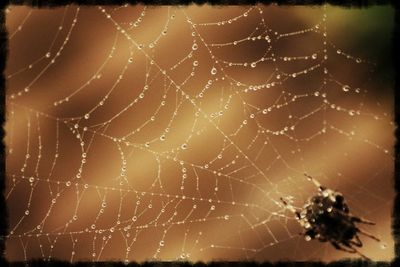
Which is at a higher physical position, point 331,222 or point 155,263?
point 331,222

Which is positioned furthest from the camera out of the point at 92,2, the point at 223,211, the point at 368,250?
the point at 223,211

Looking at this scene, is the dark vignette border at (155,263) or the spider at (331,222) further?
the spider at (331,222)

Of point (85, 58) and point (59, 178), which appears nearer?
point (59, 178)

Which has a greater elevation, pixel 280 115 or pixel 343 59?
pixel 343 59

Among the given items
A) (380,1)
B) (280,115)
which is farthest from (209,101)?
(380,1)

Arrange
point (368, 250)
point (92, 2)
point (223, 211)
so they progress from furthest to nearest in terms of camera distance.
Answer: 1. point (223, 211)
2. point (368, 250)
3. point (92, 2)

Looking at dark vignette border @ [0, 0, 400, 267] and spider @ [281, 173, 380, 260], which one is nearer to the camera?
dark vignette border @ [0, 0, 400, 267]

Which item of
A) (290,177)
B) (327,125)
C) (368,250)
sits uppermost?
(327,125)

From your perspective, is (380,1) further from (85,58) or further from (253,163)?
(85,58)
